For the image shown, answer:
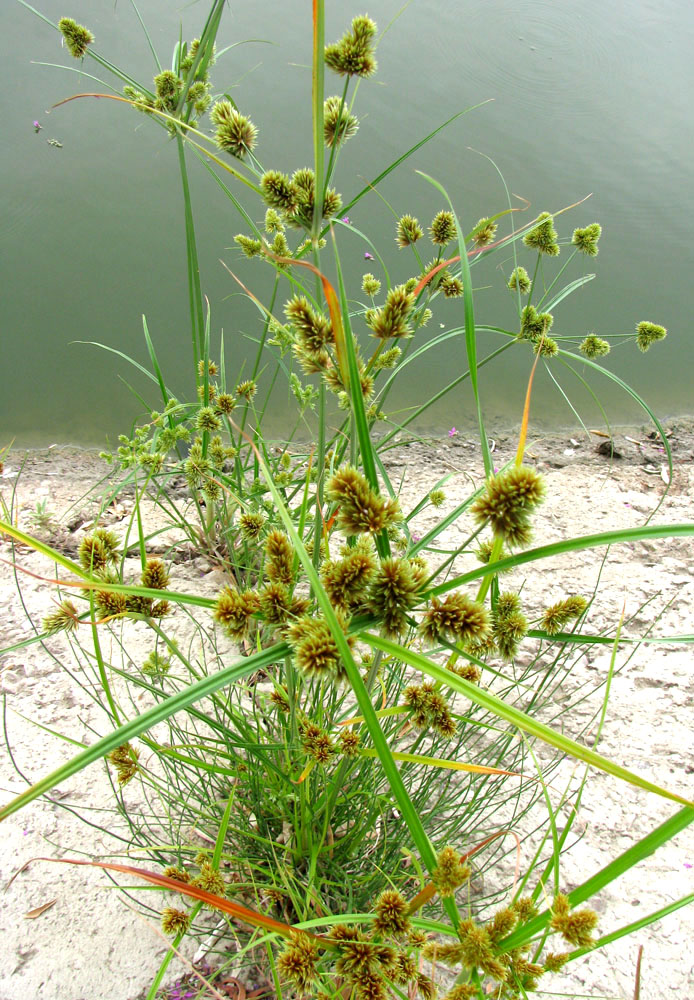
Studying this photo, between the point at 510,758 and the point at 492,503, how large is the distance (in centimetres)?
98

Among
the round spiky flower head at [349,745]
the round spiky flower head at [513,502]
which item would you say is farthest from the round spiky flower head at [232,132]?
the round spiky flower head at [349,745]

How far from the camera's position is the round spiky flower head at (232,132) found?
0.74m

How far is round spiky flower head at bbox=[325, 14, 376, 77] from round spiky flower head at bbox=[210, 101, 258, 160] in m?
0.13

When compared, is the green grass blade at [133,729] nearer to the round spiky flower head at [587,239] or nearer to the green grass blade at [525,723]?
the green grass blade at [525,723]

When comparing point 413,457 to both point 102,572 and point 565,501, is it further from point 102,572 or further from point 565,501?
point 102,572

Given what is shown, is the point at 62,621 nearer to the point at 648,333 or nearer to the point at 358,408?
the point at 358,408

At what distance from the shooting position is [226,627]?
0.58 metres

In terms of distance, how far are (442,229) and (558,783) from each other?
1234mm

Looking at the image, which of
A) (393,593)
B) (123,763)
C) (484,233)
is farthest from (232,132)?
(123,763)

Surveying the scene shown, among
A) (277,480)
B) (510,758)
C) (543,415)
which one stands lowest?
(510,758)

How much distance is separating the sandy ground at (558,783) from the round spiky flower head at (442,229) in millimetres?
434

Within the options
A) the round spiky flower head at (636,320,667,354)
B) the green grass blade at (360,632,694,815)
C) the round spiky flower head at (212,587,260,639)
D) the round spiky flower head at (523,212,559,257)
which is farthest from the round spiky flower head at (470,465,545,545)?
the round spiky flower head at (636,320,667,354)

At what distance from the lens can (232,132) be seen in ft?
2.43

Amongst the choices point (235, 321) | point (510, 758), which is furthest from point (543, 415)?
point (510, 758)
